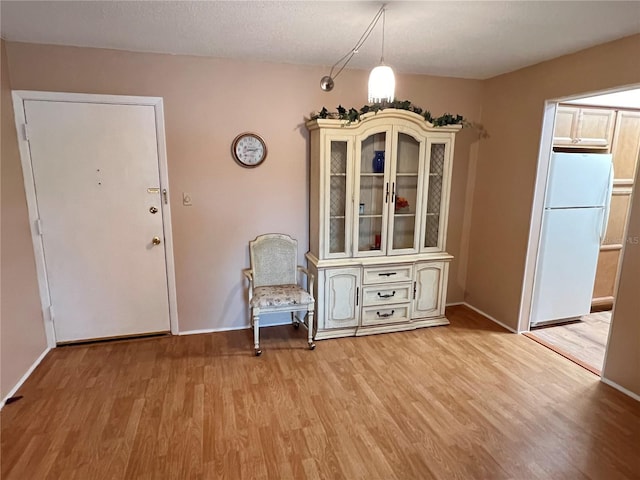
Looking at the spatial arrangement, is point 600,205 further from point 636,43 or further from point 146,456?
point 146,456

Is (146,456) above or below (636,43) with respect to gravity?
below

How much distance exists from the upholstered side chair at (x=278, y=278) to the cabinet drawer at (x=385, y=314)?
1.76ft

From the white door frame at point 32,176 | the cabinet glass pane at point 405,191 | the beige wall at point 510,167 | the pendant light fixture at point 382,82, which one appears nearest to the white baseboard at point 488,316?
the beige wall at point 510,167

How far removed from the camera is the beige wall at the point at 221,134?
113 inches

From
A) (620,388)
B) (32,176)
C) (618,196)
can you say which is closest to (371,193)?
(620,388)

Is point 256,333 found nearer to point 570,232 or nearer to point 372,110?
point 372,110

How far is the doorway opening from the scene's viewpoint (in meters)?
3.21

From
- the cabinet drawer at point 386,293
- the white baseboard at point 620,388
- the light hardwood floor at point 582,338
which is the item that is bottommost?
the white baseboard at point 620,388

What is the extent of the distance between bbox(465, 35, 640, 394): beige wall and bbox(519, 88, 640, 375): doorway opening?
4.5 inches

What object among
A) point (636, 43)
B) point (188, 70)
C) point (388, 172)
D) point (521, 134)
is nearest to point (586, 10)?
point (636, 43)

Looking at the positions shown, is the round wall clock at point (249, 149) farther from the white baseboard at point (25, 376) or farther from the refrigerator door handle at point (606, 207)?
the refrigerator door handle at point (606, 207)

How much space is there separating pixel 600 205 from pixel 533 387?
75.3 inches

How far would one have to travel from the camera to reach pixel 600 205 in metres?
3.42

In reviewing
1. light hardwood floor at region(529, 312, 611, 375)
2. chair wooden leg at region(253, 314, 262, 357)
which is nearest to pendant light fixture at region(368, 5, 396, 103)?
chair wooden leg at region(253, 314, 262, 357)
